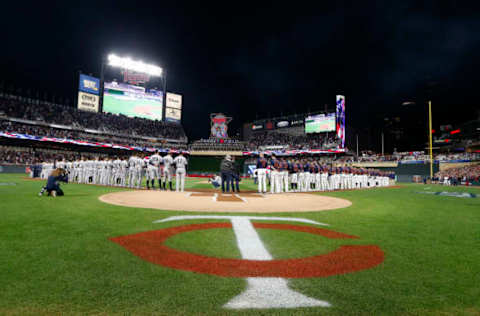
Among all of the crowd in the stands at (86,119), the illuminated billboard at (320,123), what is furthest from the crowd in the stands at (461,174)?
the crowd in the stands at (86,119)

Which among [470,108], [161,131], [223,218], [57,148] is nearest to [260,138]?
[161,131]

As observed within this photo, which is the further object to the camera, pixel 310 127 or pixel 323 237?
pixel 310 127

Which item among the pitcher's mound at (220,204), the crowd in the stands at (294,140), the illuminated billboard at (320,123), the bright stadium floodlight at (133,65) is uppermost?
the bright stadium floodlight at (133,65)

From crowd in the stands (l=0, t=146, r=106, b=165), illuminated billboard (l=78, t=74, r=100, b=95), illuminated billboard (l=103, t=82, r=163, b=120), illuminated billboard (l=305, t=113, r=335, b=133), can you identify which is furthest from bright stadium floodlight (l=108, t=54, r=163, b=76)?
illuminated billboard (l=305, t=113, r=335, b=133)

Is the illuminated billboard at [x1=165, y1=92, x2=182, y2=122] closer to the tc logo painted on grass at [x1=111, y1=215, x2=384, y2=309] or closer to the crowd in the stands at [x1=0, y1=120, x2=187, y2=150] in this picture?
the crowd in the stands at [x1=0, y1=120, x2=187, y2=150]

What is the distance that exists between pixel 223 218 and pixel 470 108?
77.7 meters

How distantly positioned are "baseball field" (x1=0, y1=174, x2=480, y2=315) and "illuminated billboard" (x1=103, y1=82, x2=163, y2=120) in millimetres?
49584

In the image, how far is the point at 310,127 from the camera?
5419cm

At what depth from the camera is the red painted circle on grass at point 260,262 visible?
2.50 metres

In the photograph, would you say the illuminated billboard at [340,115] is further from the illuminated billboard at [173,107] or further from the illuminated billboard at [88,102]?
the illuminated billboard at [88,102]

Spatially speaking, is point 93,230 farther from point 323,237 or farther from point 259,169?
point 259,169

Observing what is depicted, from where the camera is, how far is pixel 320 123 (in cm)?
5253

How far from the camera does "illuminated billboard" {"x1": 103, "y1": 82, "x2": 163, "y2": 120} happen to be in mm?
48219

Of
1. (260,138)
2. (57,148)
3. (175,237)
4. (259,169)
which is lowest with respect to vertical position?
(175,237)
